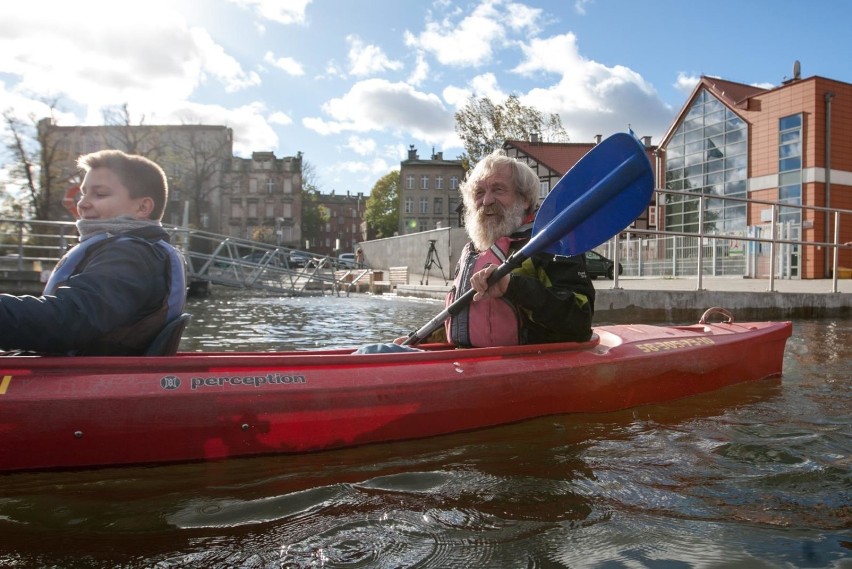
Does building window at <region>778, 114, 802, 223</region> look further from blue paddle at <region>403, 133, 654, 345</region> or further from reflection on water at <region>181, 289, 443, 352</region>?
blue paddle at <region>403, 133, 654, 345</region>

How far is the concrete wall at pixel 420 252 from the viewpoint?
23219 mm

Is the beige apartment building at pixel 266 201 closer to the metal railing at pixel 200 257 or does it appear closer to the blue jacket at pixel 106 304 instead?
the metal railing at pixel 200 257

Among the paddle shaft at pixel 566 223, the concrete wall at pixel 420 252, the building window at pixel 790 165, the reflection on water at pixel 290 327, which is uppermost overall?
the building window at pixel 790 165

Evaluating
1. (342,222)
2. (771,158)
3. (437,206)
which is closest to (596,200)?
(771,158)

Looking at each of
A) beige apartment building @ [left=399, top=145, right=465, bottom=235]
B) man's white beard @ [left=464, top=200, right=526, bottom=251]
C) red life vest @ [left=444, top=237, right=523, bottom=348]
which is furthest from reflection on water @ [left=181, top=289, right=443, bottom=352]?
beige apartment building @ [left=399, top=145, right=465, bottom=235]

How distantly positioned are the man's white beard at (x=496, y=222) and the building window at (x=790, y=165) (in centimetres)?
1885

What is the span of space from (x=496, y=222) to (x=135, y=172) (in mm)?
1778

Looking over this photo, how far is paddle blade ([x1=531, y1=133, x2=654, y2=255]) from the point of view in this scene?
11.0 ft

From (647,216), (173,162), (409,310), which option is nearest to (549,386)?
(409,310)

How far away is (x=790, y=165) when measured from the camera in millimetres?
19797

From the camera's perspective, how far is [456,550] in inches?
67.5

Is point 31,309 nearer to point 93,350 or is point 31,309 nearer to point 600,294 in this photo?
point 93,350

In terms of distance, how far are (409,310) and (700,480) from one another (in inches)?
369

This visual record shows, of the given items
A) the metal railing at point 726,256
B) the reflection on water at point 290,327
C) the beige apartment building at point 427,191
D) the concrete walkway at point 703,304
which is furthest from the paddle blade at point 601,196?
the beige apartment building at point 427,191
